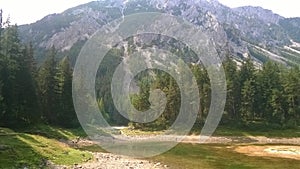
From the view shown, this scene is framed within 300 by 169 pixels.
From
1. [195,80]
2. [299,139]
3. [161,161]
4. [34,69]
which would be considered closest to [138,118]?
[195,80]

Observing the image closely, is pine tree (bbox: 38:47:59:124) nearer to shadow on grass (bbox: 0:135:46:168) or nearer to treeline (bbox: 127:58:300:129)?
treeline (bbox: 127:58:300:129)

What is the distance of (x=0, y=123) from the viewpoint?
2500 inches

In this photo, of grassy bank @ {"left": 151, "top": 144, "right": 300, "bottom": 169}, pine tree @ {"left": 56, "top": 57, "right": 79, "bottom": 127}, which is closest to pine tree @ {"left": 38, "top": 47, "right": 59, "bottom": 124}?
pine tree @ {"left": 56, "top": 57, "right": 79, "bottom": 127}

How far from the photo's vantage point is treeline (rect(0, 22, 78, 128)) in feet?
210

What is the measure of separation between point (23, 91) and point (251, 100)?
54729mm

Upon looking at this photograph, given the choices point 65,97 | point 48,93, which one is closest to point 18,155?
point 48,93

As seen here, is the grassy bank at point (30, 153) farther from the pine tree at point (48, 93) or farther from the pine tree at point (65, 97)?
the pine tree at point (65, 97)

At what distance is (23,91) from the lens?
68562 mm

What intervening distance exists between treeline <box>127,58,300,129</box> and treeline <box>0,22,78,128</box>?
2423 cm

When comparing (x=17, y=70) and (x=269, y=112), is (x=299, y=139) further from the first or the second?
(x=17, y=70)

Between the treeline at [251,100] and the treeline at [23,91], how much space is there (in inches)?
954

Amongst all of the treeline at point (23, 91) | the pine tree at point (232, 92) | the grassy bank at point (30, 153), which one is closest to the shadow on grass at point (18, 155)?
the grassy bank at point (30, 153)

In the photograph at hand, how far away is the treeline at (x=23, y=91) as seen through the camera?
210ft

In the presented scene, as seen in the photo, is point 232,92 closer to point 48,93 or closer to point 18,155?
point 48,93
